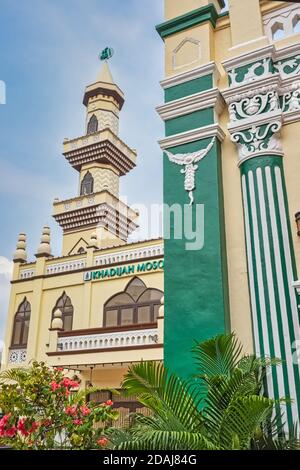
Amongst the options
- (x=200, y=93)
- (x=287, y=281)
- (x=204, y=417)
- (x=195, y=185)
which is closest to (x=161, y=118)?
(x=200, y=93)

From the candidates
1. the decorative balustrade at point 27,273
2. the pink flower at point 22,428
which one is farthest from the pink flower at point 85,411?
the decorative balustrade at point 27,273

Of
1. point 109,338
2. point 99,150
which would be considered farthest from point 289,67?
point 99,150

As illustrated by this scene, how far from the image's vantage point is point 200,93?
11.6 feet

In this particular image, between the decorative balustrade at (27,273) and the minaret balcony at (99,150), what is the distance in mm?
4661

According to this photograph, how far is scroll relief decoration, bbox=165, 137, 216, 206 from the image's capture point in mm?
3404

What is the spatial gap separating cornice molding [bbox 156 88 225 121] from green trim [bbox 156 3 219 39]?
797 millimetres

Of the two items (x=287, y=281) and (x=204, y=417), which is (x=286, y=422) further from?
(x=287, y=281)

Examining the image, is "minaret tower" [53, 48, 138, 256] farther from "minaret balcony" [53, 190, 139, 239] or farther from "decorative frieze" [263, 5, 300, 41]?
"decorative frieze" [263, 5, 300, 41]

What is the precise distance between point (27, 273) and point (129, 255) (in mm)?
3702

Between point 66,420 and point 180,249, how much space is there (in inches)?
61.9

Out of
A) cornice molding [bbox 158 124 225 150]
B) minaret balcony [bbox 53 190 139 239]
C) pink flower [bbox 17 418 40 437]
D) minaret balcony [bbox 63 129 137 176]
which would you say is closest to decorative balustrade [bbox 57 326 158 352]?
minaret balcony [bbox 53 190 139 239]

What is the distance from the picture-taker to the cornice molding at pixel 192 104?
349cm

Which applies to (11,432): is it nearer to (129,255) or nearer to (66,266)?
(129,255)

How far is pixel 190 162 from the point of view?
11.5 ft
